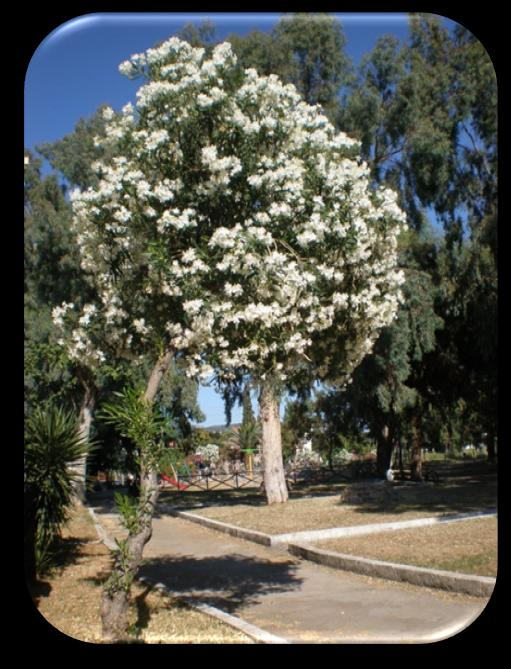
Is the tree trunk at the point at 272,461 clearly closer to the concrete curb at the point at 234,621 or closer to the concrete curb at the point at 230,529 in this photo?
the concrete curb at the point at 230,529

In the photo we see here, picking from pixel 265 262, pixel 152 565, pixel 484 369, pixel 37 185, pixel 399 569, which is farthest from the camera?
pixel 484 369

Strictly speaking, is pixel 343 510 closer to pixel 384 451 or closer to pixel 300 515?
pixel 300 515

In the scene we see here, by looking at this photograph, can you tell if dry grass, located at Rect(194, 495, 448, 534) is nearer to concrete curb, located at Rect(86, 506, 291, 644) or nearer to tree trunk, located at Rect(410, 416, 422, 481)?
concrete curb, located at Rect(86, 506, 291, 644)

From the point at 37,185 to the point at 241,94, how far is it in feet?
45.3

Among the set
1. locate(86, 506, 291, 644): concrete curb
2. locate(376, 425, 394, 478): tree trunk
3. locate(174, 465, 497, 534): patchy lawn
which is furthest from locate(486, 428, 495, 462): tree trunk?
locate(86, 506, 291, 644): concrete curb

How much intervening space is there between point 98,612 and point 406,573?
353cm

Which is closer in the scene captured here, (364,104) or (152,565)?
(152,565)

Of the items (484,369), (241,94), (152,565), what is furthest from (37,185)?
(484,369)

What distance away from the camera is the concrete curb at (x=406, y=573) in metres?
6.77

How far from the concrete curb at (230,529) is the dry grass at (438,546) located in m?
1.20

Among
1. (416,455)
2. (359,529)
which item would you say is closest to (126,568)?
(359,529)

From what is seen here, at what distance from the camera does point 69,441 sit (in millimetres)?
7188

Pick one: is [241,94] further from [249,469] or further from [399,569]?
[249,469]

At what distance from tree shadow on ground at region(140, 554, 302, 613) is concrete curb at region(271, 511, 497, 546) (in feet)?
3.52
